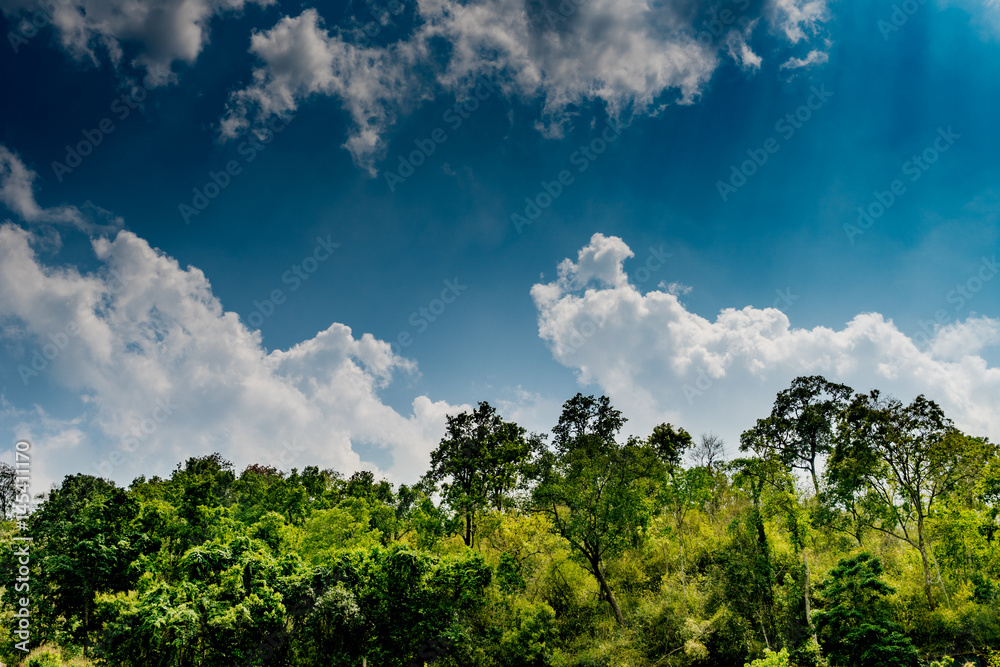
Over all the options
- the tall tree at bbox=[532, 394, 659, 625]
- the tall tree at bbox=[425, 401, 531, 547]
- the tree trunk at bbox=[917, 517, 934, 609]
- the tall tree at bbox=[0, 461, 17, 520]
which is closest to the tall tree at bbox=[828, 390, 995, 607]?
the tree trunk at bbox=[917, 517, 934, 609]

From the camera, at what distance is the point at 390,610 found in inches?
763

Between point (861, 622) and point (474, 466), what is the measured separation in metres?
18.4

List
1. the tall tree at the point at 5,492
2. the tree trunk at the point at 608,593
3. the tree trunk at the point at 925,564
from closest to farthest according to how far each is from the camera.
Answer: the tree trunk at the point at 925,564 < the tree trunk at the point at 608,593 < the tall tree at the point at 5,492

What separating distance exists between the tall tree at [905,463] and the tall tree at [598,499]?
9836mm

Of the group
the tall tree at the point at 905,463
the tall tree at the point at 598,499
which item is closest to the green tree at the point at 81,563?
the tall tree at the point at 598,499

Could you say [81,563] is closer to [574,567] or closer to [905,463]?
[574,567]

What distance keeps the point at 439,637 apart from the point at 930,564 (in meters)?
23.4

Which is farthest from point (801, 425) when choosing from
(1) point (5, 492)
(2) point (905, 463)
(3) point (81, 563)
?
(1) point (5, 492)

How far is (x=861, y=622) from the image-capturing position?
18906mm

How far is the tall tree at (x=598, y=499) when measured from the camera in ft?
76.1

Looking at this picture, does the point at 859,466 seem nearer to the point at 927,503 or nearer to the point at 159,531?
the point at 927,503

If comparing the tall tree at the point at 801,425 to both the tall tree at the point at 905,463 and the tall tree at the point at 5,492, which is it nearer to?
the tall tree at the point at 905,463

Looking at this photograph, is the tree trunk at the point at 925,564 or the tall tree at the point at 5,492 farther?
the tall tree at the point at 5,492

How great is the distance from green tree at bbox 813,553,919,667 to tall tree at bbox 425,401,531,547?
1526cm
